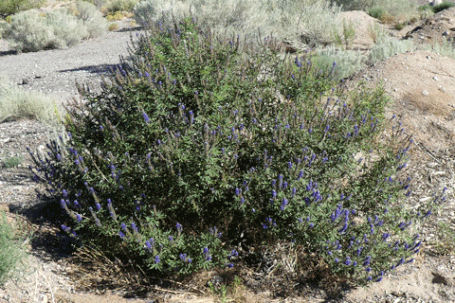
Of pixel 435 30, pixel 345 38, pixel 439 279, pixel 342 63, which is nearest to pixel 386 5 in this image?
pixel 435 30

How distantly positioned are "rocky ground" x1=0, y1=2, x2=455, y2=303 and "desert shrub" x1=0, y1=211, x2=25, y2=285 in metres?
0.11

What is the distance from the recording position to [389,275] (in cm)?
363

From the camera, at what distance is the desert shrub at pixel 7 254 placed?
9.97 feet

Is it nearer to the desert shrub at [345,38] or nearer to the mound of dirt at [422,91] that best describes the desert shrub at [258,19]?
the desert shrub at [345,38]

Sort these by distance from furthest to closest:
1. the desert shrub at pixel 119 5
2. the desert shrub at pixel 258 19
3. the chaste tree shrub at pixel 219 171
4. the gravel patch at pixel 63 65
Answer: the desert shrub at pixel 119 5, the desert shrub at pixel 258 19, the gravel patch at pixel 63 65, the chaste tree shrub at pixel 219 171

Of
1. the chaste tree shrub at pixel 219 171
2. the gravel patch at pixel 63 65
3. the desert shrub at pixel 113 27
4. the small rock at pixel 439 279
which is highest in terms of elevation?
the chaste tree shrub at pixel 219 171

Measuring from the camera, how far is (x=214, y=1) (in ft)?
35.5

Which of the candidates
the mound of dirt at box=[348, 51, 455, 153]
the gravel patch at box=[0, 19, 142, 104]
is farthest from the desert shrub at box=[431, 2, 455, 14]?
the gravel patch at box=[0, 19, 142, 104]

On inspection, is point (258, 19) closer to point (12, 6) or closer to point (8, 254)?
point (8, 254)

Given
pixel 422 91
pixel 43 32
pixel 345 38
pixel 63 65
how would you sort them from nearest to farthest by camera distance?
pixel 422 91
pixel 345 38
pixel 63 65
pixel 43 32

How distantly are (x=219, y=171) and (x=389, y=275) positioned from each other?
1.94 m

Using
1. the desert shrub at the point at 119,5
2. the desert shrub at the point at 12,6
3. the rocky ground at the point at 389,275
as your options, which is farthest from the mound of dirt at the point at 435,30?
the desert shrub at the point at 12,6

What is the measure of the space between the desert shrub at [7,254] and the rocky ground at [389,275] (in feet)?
0.36

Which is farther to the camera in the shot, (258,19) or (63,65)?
(63,65)
